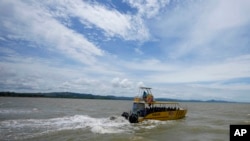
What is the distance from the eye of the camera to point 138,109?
117 feet

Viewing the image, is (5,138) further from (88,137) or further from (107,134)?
(107,134)

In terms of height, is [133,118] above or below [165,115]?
below

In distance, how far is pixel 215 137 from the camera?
80.8 feet

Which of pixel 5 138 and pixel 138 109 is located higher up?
pixel 138 109

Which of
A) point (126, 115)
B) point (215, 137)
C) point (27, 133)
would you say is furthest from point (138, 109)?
point (27, 133)

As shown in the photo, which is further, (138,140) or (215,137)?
(215,137)

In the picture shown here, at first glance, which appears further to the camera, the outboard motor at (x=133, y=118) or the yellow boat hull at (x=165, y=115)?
the yellow boat hull at (x=165, y=115)

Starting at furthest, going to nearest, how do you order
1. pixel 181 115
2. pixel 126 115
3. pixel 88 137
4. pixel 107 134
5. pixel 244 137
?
pixel 181 115 < pixel 126 115 < pixel 107 134 < pixel 88 137 < pixel 244 137

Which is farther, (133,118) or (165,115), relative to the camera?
(165,115)

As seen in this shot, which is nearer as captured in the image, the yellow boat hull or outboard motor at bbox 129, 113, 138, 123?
outboard motor at bbox 129, 113, 138, 123

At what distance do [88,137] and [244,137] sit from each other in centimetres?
1646

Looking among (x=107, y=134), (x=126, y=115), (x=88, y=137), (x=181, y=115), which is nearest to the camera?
(x=88, y=137)

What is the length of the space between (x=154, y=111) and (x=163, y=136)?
39.2 ft

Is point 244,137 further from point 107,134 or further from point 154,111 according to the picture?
point 154,111
